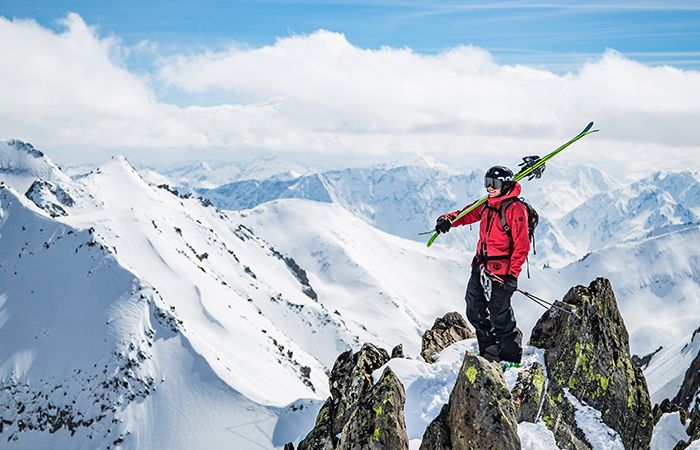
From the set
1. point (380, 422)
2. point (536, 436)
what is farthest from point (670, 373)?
point (380, 422)

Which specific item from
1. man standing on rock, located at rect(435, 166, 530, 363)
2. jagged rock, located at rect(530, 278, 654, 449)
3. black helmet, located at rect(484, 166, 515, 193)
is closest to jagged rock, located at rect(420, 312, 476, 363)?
jagged rock, located at rect(530, 278, 654, 449)

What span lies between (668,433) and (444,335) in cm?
1353

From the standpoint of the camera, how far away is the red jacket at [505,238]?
13.5m

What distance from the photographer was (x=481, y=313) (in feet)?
48.9

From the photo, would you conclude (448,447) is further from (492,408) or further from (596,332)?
(596,332)

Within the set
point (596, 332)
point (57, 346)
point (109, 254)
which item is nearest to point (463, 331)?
point (596, 332)

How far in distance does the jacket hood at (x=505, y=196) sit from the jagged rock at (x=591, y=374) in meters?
4.33

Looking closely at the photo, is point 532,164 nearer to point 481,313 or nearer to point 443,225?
point 443,225

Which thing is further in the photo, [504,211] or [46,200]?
[46,200]

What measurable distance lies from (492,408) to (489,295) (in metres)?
3.49

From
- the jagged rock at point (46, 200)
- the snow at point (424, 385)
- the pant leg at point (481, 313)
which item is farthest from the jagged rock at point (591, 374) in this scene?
the jagged rock at point (46, 200)

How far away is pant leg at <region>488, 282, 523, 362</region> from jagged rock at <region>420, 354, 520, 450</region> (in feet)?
6.44

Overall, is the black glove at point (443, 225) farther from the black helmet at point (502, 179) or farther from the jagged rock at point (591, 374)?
the jagged rock at point (591, 374)

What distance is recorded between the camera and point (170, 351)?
118 meters
